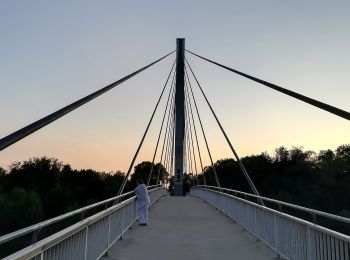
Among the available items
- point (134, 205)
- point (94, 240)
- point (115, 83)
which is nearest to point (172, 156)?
point (134, 205)

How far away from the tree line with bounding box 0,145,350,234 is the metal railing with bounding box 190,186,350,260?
72826mm

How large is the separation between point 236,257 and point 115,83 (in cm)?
456

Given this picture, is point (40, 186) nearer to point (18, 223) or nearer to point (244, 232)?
point (18, 223)

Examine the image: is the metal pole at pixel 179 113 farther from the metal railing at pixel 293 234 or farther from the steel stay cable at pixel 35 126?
the steel stay cable at pixel 35 126

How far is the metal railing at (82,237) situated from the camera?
218 inches

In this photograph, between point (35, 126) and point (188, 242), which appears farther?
point (188, 242)

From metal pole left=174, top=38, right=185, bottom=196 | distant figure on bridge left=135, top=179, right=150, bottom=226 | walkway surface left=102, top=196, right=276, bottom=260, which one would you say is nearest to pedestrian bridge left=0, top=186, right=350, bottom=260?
Result: walkway surface left=102, top=196, right=276, bottom=260

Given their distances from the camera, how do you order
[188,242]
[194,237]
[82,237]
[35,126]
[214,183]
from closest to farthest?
1. [35,126]
2. [82,237]
3. [188,242]
4. [194,237]
5. [214,183]

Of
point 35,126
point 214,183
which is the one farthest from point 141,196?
point 214,183

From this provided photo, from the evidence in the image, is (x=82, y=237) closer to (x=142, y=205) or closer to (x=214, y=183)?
(x=142, y=205)

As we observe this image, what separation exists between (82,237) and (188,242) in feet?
15.3

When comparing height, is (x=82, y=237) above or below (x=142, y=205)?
below

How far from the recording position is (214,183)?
335 ft

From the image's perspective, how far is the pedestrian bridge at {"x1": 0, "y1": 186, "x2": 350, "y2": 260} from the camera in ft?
22.1
